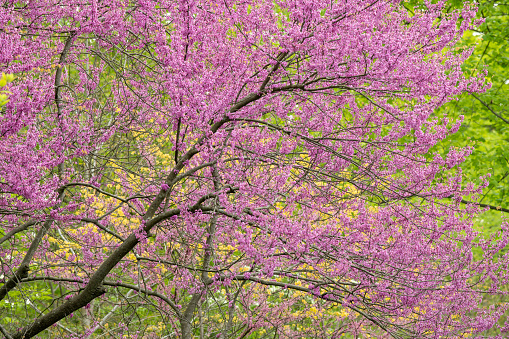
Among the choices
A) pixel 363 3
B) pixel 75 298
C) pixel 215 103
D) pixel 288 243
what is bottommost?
pixel 75 298

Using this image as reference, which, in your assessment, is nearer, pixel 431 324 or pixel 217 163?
pixel 217 163

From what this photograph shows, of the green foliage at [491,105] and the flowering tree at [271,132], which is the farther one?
the green foliage at [491,105]

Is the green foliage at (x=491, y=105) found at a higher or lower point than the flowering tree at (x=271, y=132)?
higher

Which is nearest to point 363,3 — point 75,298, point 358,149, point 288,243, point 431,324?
point 358,149

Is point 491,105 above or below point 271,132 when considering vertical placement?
above

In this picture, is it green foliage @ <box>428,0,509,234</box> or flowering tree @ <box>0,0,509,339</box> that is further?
green foliage @ <box>428,0,509,234</box>

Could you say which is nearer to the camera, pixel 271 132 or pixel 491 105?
pixel 271 132

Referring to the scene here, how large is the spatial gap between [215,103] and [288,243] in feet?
5.06

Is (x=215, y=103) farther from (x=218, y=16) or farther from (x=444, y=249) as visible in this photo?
(x=444, y=249)

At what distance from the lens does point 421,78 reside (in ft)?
15.2

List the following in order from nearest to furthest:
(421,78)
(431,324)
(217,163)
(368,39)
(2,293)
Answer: (368,39) < (421,78) < (217,163) < (431,324) < (2,293)

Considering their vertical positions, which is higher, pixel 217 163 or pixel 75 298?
pixel 217 163

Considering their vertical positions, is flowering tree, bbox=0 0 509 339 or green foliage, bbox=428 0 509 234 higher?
green foliage, bbox=428 0 509 234

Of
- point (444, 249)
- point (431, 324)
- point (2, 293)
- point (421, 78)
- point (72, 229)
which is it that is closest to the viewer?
point (421, 78)
